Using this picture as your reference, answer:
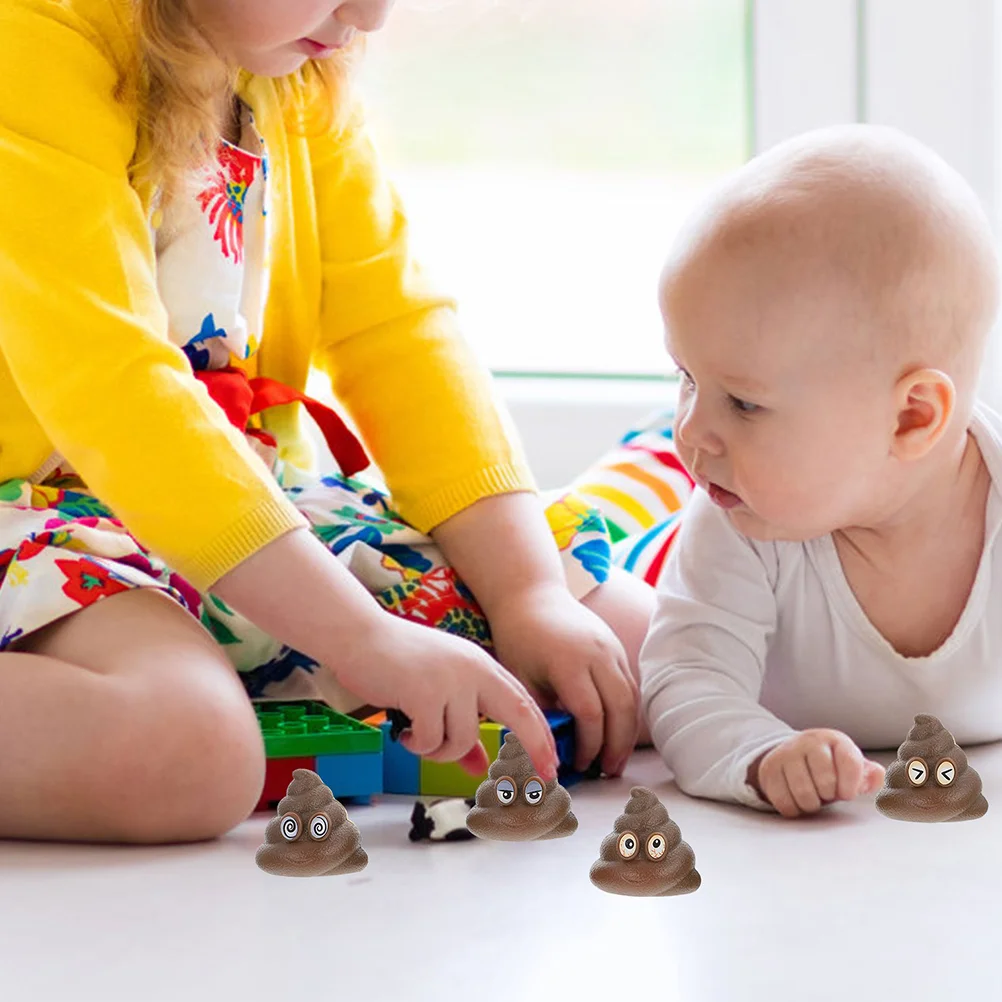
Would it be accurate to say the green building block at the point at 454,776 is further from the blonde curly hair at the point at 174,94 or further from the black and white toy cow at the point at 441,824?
the blonde curly hair at the point at 174,94

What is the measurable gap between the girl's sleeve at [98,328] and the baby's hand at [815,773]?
306 mm

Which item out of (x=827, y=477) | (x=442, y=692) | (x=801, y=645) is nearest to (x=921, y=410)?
(x=827, y=477)

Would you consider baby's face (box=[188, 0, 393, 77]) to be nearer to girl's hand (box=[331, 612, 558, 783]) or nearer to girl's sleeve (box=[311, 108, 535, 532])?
girl's sleeve (box=[311, 108, 535, 532])

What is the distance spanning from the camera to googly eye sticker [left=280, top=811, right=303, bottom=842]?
2.59 feet

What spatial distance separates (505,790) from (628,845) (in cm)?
10

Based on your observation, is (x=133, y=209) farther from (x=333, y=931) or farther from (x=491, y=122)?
(x=491, y=122)

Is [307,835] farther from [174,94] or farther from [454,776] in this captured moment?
[174,94]

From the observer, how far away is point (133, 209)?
1.02 m

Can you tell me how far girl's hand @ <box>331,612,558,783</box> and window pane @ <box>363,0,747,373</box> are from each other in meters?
1.03

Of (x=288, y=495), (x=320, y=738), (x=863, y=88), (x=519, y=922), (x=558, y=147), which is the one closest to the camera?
(x=519, y=922)

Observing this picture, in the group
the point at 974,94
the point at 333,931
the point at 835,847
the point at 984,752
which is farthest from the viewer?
the point at 974,94

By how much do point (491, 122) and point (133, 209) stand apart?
0.98 metres


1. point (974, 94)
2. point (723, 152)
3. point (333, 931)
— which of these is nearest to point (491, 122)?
point (723, 152)

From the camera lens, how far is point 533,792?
33.3 inches
